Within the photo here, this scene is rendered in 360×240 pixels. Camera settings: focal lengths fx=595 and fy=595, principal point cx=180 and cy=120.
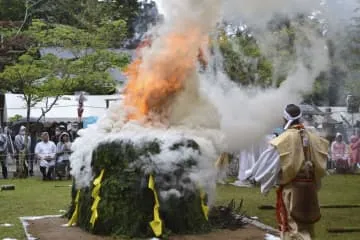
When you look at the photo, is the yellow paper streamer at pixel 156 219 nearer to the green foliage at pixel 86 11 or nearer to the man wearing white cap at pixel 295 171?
the man wearing white cap at pixel 295 171

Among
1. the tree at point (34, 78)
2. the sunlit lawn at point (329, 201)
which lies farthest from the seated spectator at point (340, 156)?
the tree at point (34, 78)

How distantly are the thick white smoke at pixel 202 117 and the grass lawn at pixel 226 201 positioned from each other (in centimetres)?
139

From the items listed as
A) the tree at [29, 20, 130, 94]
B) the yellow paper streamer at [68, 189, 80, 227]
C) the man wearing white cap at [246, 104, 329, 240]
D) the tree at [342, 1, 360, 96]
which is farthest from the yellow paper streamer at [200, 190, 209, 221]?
the tree at [29, 20, 130, 94]

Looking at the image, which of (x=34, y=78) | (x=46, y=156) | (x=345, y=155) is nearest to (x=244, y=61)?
(x=345, y=155)

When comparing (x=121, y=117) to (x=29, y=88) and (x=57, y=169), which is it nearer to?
(x=57, y=169)

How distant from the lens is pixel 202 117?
30.6 ft

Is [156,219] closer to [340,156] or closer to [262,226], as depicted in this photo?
[262,226]

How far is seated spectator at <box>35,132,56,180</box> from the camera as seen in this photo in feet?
58.2

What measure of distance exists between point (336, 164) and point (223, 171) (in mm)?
10733

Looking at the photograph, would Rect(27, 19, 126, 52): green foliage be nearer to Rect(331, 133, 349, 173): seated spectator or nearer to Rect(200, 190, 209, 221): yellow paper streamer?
Rect(331, 133, 349, 173): seated spectator

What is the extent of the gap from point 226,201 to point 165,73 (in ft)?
13.1

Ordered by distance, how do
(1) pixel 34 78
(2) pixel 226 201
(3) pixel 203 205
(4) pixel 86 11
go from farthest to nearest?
(4) pixel 86 11 < (1) pixel 34 78 < (2) pixel 226 201 < (3) pixel 203 205

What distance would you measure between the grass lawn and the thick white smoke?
1.39 meters

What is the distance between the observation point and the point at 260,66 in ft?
62.6
